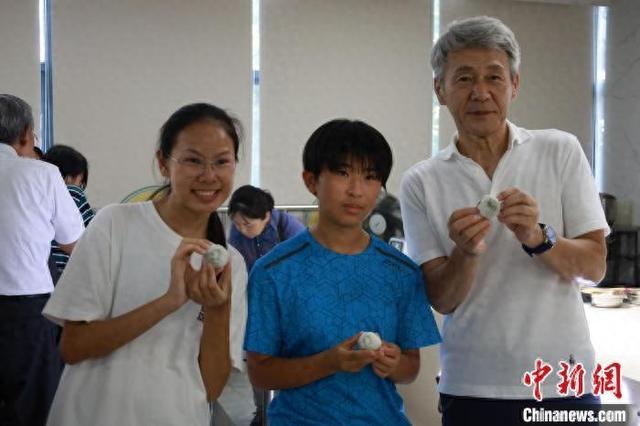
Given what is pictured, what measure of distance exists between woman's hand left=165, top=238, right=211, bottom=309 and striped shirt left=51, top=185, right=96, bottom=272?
6.18ft

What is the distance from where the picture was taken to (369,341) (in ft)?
3.62

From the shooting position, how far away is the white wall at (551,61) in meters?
6.30

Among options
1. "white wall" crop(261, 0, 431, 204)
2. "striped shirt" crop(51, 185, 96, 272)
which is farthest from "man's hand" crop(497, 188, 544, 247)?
"white wall" crop(261, 0, 431, 204)

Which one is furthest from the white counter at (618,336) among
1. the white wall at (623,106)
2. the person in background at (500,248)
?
the white wall at (623,106)

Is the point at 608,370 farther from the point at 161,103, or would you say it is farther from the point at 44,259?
the point at 161,103

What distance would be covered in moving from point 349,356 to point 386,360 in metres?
0.08

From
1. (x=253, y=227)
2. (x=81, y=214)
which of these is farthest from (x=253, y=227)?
(x=81, y=214)

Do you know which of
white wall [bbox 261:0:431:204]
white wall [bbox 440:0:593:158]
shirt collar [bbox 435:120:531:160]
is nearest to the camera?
shirt collar [bbox 435:120:531:160]

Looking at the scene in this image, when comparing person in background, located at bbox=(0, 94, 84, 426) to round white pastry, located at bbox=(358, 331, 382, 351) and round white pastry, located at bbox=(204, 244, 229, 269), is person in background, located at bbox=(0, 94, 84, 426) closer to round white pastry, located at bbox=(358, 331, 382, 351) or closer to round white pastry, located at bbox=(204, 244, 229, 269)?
round white pastry, located at bbox=(204, 244, 229, 269)

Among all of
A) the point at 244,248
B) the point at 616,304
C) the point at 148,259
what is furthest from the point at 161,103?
the point at 148,259

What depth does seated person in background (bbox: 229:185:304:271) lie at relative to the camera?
3178 millimetres

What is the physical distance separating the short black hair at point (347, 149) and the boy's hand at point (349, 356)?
0.38 metres

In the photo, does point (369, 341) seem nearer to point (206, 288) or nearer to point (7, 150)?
point (206, 288)

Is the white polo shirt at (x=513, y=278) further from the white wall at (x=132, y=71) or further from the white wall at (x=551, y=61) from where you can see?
the white wall at (x=551, y=61)
